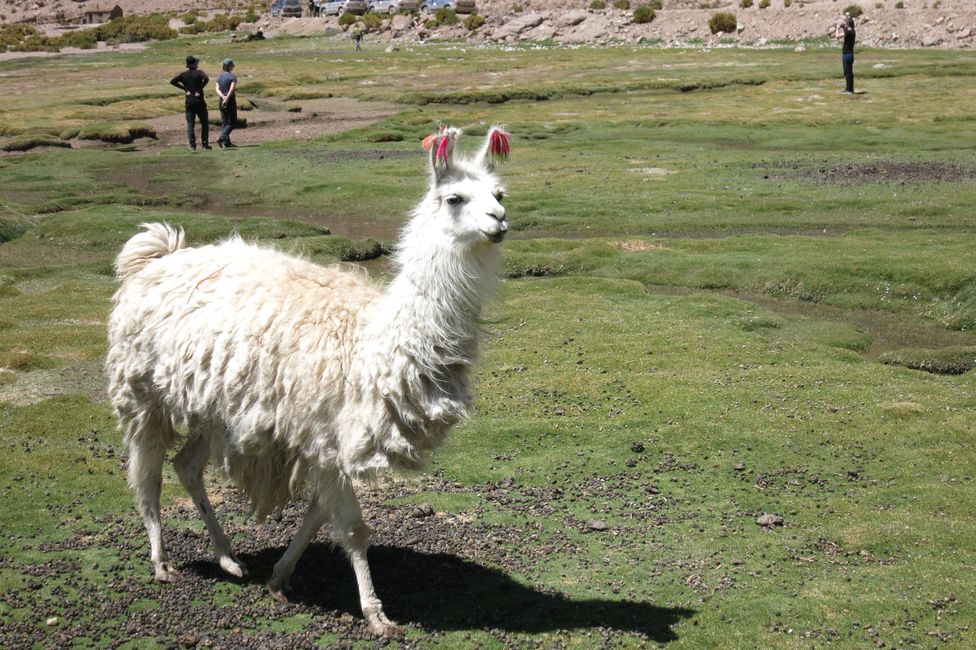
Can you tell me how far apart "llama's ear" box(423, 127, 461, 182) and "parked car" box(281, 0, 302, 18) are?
125 meters

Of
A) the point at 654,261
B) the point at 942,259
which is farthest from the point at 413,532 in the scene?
the point at 942,259

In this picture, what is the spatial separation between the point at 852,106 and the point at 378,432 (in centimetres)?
3792

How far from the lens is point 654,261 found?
1900 cm

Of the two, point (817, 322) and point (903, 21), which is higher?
point (903, 21)

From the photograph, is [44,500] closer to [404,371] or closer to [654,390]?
[404,371]

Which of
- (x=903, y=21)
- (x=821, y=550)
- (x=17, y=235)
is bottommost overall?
(x=821, y=550)

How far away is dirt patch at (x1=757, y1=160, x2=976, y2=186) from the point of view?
26516 millimetres

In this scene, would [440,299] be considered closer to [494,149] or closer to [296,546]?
[494,149]

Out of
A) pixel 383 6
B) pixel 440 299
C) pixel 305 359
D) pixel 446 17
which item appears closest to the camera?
pixel 440 299

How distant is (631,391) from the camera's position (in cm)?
1230

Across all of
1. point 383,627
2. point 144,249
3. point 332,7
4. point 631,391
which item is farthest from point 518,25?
point 383,627

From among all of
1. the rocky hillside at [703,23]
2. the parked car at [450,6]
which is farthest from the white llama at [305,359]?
the parked car at [450,6]

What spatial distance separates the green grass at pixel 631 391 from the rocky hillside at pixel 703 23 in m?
37.0

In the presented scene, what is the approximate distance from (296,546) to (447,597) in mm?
1190
